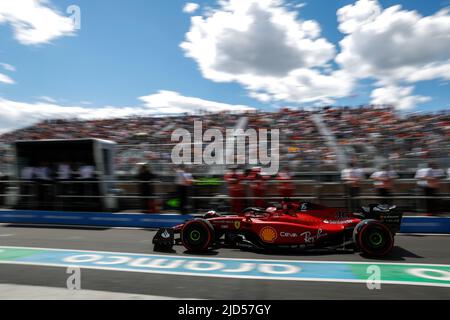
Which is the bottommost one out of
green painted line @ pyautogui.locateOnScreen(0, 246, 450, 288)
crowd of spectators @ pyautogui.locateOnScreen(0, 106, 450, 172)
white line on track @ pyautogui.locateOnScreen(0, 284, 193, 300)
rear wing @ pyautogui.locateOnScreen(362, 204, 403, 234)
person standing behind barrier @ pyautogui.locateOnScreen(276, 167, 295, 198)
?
green painted line @ pyautogui.locateOnScreen(0, 246, 450, 288)

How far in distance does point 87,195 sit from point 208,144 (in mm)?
4431

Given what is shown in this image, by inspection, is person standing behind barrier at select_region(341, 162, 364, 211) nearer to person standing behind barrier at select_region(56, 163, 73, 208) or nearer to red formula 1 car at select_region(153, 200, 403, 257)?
red formula 1 car at select_region(153, 200, 403, 257)

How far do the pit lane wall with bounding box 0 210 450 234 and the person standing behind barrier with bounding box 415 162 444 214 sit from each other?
64 centimetres

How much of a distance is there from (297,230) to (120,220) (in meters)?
5.72

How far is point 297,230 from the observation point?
279 inches

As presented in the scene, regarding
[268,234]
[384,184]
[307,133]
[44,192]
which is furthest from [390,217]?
[307,133]

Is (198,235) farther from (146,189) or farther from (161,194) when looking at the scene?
(161,194)

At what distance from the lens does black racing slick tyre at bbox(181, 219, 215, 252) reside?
24.0 ft

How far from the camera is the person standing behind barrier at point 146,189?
36.6ft

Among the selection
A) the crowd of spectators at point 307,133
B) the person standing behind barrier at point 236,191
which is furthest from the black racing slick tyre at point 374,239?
the crowd of spectators at point 307,133

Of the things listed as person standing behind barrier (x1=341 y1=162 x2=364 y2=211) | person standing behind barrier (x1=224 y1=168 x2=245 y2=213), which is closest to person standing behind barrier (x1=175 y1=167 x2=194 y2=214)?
person standing behind barrier (x1=224 y1=168 x2=245 y2=213)
